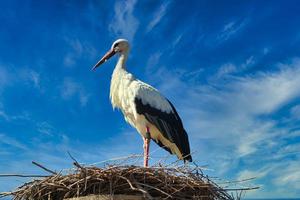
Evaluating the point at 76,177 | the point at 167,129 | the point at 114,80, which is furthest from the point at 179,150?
the point at 76,177

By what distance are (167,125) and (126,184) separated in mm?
2987

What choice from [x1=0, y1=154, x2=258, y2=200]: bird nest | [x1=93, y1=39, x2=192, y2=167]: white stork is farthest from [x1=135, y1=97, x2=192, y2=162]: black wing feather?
[x1=0, y1=154, x2=258, y2=200]: bird nest

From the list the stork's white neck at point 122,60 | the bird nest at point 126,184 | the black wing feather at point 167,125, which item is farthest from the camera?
the stork's white neck at point 122,60

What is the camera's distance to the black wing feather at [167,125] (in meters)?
7.51

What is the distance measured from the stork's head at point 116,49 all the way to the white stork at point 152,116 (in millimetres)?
855

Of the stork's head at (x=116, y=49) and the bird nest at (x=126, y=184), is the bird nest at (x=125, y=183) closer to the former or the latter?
the bird nest at (x=126, y=184)

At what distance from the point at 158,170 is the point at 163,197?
0.28 metres

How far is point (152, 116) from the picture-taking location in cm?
763

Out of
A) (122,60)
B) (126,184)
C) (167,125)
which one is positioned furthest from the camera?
(122,60)

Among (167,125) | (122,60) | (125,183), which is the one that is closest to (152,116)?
(167,125)

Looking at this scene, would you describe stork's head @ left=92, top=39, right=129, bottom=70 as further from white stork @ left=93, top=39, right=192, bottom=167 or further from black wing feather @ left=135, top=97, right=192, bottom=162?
black wing feather @ left=135, top=97, right=192, bottom=162

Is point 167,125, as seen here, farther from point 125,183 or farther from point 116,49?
point 125,183

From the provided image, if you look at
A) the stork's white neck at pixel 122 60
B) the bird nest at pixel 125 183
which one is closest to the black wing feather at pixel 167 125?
the stork's white neck at pixel 122 60

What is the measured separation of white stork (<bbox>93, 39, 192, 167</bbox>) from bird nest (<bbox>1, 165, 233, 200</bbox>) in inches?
96.2
